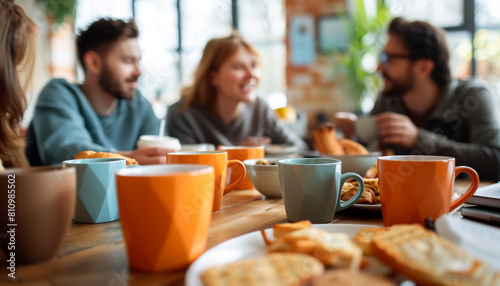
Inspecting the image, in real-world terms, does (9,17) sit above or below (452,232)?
above

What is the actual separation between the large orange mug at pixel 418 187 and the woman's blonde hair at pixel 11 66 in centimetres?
89

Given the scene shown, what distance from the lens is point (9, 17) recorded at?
0.89 metres

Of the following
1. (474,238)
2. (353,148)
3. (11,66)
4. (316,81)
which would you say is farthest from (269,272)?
(316,81)

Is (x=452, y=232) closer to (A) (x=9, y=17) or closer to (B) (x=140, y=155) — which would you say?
(B) (x=140, y=155)

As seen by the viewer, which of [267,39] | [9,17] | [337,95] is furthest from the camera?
[267,39]

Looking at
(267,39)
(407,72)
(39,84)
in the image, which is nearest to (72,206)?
(407,72)

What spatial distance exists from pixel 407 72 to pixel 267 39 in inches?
96.3

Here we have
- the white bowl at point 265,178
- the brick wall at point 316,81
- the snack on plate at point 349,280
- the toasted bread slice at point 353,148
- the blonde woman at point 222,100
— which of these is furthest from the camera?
the brick wall at point 316,81

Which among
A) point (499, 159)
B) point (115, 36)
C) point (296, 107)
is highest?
point (115, 36)

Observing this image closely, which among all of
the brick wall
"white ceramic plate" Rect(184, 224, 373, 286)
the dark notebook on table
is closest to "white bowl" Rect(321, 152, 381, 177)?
the dark notebook on table

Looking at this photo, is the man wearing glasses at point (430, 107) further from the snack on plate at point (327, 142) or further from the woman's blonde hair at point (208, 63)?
the woman's blonde hair at point (208, 63)

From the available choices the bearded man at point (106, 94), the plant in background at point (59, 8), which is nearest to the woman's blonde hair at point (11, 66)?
the bearded man at point (106, 94)

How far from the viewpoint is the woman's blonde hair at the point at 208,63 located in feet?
6.71

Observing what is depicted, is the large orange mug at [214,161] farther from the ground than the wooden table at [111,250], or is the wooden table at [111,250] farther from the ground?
the large orange mug at [214,161]
